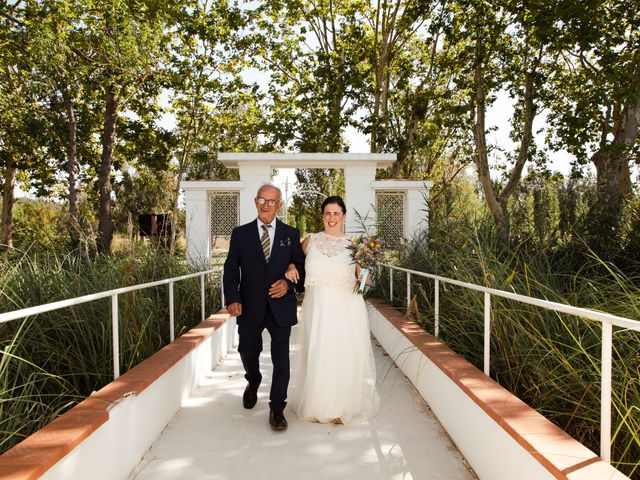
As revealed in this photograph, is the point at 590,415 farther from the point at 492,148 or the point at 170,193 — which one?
the point at 170,193

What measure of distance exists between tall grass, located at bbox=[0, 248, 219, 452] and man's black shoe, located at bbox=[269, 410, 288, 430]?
4.19ft

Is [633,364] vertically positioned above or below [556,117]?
below

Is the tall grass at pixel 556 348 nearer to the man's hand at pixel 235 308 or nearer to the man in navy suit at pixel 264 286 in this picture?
the man in navy suit at pixel 264 286

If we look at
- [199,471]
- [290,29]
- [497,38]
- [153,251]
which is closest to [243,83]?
[290,29]

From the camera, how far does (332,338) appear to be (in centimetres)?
417

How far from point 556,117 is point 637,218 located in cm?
980

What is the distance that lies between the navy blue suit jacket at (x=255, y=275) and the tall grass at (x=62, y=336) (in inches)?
36.9

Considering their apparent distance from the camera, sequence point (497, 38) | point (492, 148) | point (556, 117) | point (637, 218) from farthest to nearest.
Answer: point (492, 148)
point (556, 117)
point (497, 38)
point (637, 218)

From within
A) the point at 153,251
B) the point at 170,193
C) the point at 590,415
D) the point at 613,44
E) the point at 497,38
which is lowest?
the point at 590,415

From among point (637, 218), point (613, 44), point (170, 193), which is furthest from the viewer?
point (170, 193)

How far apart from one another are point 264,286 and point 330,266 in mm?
587

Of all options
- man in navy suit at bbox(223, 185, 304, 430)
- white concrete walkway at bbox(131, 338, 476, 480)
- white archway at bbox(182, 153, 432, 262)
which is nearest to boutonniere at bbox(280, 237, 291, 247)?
man in navy suit at bbox(223, 185, 304, 430)

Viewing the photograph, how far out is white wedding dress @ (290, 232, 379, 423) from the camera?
404cm

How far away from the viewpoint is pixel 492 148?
18.3m
